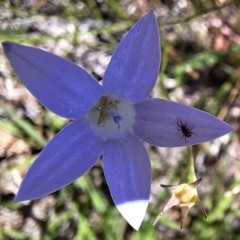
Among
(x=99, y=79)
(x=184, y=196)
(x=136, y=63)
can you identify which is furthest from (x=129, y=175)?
(x=99, y=79)

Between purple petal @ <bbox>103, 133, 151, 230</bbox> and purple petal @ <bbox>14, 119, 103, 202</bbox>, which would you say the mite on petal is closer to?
purple petal @ <bbox>103, 133, 151, 230</bbox>

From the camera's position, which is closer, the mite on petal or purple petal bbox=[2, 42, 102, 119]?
purple petal bbox=[2, 42, 102, 119]

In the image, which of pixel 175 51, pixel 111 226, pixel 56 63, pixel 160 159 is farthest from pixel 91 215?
pixel 56 63

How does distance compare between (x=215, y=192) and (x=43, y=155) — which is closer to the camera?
(x=43, y=155)

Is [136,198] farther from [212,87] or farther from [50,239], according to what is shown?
[212,87]

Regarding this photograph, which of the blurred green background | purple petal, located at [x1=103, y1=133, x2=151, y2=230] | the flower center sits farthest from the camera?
the blurred green background

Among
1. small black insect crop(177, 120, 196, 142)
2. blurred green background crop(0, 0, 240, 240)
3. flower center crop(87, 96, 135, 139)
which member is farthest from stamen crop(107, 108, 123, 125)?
blurred green background crop(0, 0, 240, 240)

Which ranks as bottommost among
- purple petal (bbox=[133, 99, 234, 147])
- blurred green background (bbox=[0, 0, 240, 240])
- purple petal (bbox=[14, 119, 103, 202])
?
blurred green background (bbox=[0, 0, 240, 240])
